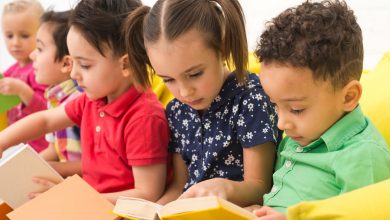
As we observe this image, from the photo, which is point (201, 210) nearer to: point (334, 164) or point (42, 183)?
A: point (334, 164)

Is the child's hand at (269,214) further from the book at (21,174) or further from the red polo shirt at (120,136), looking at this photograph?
the book at (21,174)

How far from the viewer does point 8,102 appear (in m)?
1.64

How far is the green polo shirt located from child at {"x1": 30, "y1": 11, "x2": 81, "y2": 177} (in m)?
0.66

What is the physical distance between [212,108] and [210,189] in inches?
7.5

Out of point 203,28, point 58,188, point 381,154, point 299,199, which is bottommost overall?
point 58,188

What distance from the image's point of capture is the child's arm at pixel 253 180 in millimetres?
958

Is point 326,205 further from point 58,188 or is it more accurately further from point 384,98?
point 58,188

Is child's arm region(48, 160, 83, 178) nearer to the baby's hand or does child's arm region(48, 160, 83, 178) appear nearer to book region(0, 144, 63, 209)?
book region(0, 144, 63, 209)

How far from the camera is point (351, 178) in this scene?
76cm

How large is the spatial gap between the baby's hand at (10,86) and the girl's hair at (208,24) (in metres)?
0.79

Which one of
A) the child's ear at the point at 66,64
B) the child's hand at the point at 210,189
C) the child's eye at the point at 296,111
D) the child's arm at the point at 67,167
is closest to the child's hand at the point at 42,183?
the child's arm at the point at 67,167

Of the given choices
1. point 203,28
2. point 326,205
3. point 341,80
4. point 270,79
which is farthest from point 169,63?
point 326,205

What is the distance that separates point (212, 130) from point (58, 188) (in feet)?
1.08

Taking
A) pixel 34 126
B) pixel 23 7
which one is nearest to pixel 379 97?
pixel 34 126
